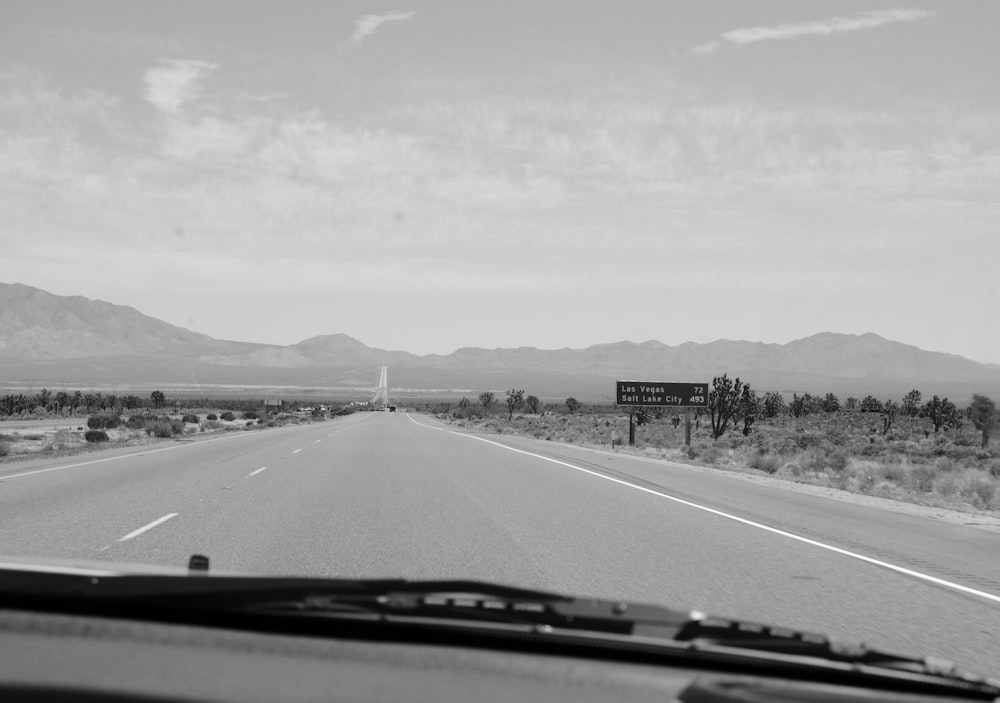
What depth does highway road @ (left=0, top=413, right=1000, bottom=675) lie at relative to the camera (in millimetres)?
7941

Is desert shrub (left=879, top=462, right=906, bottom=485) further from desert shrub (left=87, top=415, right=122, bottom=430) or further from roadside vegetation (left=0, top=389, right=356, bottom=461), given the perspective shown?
desert shrub (left=87, top=415, right=122, bottom=430)

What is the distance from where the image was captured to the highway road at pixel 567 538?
7.94m

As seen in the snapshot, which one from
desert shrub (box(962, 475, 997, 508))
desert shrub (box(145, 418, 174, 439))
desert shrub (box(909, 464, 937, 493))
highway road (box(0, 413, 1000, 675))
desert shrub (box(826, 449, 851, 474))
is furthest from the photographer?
desert shrub (box(145, 418, 174, 439))

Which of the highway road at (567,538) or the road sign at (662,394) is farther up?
the road sign at (662,394)

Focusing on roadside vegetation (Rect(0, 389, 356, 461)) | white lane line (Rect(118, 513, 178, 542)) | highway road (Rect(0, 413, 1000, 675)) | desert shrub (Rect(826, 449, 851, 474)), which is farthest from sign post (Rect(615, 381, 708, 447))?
white lane line (Rect(118, 513, 178, 542))

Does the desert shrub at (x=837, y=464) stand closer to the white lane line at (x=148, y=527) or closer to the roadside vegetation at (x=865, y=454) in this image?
the roadside vegetation at (x=865, y=454)

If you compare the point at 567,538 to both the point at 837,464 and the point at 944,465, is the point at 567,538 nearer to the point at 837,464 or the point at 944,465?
the point at 837,464

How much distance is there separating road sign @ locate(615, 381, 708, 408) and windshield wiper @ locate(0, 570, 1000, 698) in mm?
45222

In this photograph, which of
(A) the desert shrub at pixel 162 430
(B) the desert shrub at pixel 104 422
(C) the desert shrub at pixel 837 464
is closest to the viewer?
(C) the desert shrub at pixel 837 464

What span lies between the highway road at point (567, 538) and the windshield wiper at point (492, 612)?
314cm

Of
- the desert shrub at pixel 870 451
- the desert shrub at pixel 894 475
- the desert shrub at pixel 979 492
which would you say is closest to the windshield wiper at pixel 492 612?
the desert shrub at pixel 979 492

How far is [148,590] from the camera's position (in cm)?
388

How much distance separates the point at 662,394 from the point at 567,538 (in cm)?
3895

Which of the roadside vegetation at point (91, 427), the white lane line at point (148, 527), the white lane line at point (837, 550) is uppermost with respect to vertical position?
the white lane line at point (837, 550)
